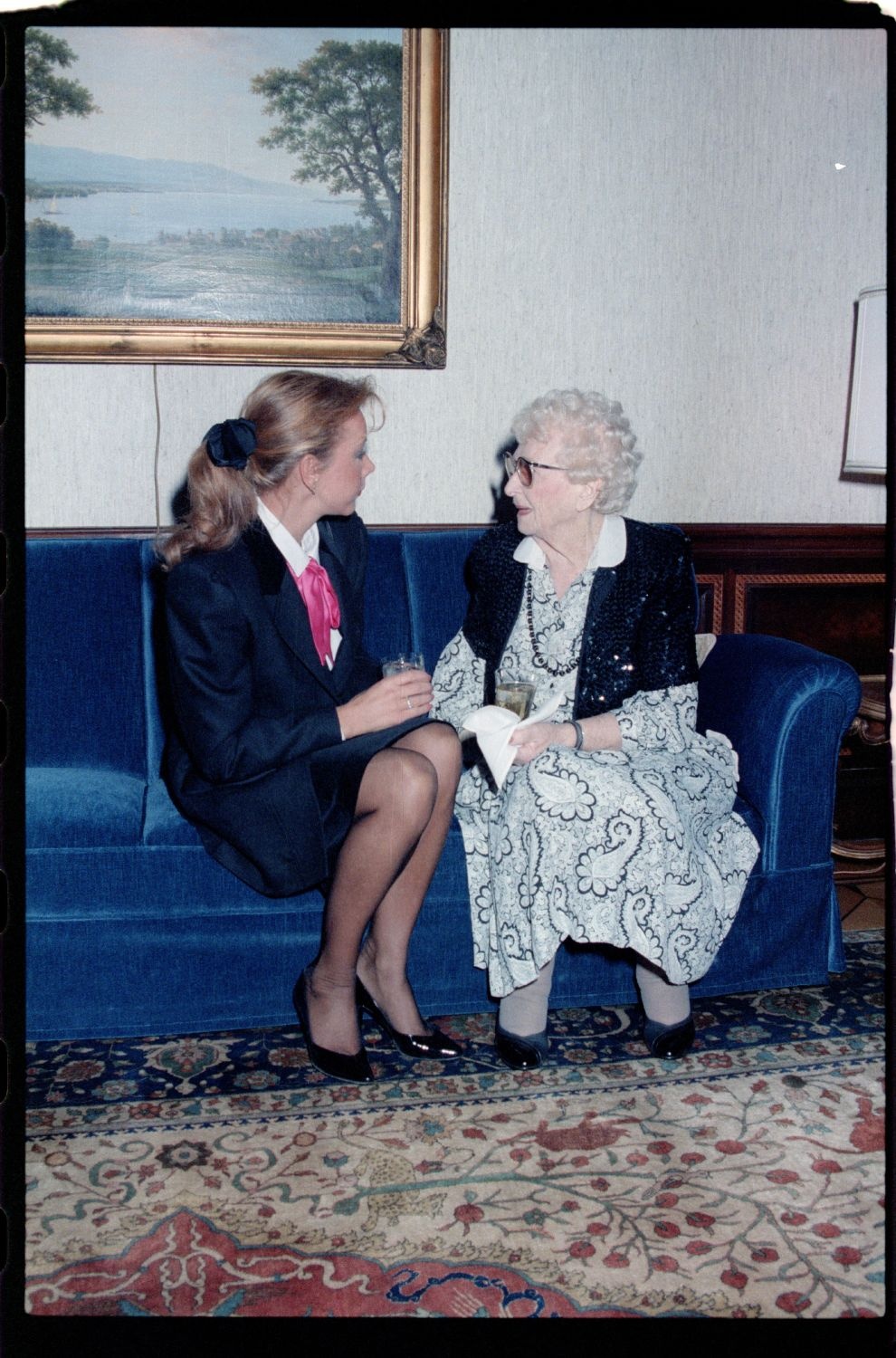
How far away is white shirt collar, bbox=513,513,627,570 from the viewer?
2396 millimetres

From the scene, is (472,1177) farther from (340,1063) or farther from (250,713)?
(250,713)

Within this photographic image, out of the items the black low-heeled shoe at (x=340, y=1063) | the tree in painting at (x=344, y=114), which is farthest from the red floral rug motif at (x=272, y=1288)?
the tree in painting at (x=344, y=114)

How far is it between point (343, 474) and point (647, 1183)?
54.9 inches

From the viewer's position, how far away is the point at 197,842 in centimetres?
227

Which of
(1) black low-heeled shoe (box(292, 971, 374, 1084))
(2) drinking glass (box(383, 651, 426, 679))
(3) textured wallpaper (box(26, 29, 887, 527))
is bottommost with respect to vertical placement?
(1) black low-heeled shoe (box(292, 971, 374, 1084))

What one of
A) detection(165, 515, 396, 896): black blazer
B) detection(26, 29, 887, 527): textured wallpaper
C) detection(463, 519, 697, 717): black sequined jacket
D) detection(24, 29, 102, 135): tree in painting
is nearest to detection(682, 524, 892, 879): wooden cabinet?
detection(26, 29, 887, 527): textured wallpaper

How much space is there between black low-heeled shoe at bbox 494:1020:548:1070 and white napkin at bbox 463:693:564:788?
0.49m

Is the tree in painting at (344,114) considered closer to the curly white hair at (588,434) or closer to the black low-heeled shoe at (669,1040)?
the curly white hair at (588,434)

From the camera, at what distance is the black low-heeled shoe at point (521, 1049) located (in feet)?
7.34

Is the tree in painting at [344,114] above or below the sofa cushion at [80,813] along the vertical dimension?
above

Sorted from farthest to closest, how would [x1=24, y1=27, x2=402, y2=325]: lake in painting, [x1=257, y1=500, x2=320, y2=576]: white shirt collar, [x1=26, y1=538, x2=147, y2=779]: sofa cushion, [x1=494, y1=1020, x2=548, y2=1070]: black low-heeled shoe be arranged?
[x1=24, y1=27, x2=402, y2=325]: lake in painting, [x1=26, y1=538, x2=147, y2=779]: sofa cushion, [x1=257, y1=500, x2=320, y2=576]: white shirt collar, [x1=494, y1=1020, x2=548, y2=1070]: black low-heeled shoe

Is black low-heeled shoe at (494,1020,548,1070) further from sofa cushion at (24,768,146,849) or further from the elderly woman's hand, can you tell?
sofa cushion at (24,768,146,849)

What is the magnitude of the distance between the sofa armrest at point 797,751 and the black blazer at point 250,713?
2.64ft

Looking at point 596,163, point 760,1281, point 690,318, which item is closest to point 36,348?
point 596,163
